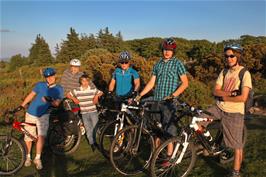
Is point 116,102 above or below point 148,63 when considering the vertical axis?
below

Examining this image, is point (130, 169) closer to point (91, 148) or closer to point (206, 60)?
point (91, 148)

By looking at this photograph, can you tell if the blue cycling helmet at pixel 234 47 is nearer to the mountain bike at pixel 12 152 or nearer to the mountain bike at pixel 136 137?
the mountain bike at pixel 136 137

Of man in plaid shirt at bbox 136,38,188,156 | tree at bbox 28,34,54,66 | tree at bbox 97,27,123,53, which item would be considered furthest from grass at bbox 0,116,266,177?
tree at bbox 28,34,54,66

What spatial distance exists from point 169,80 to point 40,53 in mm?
46037

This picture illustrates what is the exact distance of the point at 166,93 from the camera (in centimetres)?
524

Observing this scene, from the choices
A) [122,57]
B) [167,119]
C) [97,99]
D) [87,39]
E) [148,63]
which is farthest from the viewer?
[87,39]

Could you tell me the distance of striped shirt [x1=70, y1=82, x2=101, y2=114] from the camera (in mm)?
6625

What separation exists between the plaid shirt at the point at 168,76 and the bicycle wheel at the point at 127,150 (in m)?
0.68

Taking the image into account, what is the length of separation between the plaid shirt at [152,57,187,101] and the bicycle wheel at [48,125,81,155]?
8.41 feet

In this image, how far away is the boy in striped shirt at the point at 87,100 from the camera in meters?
6.63

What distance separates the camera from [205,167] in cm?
538

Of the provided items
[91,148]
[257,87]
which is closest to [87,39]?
[257,87]

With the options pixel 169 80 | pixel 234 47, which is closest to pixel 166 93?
pixel 169 80

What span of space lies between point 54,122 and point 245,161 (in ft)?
12.7
